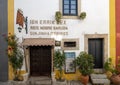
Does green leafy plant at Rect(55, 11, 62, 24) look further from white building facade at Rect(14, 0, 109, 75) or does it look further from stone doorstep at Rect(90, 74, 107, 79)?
stone doorstep at Rect(90, 74, 107, 79)

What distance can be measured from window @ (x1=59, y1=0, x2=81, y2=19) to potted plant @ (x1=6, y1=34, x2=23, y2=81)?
363 centimetres

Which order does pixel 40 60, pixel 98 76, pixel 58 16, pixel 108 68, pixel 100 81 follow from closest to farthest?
1. pixel 100 81
2. pixel 98 76
3. pixel 58 16
4. pixel 108 68
5. pixel 40 60

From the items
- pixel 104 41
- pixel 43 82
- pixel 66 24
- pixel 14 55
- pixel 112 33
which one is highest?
pixel 66 24

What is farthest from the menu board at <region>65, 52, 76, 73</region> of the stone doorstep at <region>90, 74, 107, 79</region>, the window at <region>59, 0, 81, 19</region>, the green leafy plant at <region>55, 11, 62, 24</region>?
the window at <region>59, 0, 81, 19</region>

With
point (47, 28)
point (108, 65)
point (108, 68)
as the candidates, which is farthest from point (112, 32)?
point (47, 28)

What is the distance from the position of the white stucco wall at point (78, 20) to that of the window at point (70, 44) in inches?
8.4

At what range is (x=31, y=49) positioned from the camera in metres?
20.5

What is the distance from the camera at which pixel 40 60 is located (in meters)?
20.7

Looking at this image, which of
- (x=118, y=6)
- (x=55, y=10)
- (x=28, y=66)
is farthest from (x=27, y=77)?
(x=118, y=6)

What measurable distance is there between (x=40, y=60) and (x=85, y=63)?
315 cm

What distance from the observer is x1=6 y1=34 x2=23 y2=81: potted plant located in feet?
64.1

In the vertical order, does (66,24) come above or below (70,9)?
below

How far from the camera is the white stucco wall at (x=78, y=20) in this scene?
20.2 meters

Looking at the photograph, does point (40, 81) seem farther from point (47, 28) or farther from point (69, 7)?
point (69, 7)
